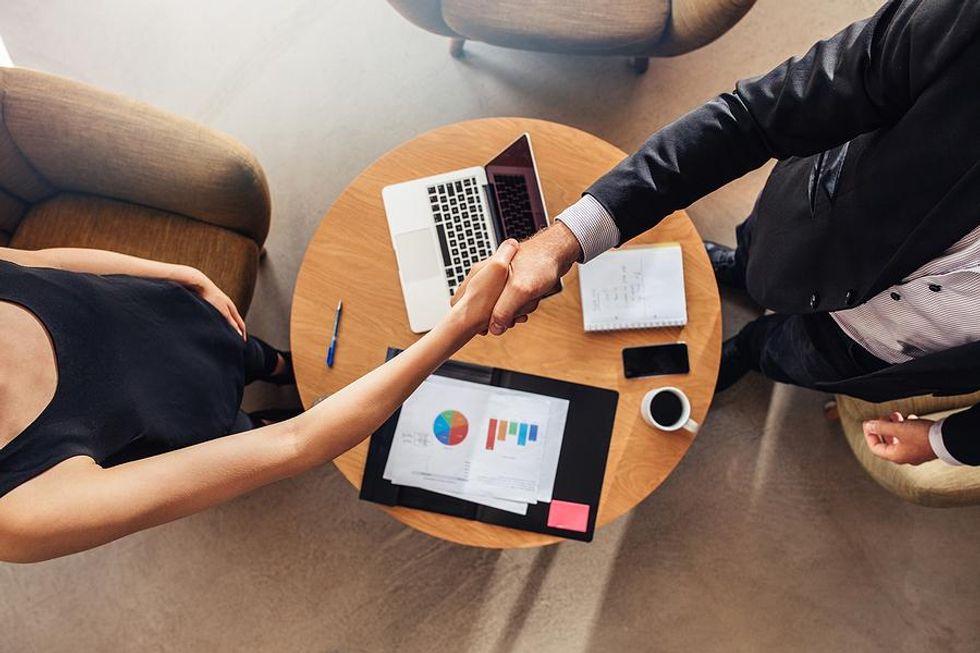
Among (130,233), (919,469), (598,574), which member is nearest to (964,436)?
(919,469)

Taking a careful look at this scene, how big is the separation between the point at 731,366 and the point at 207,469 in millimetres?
1528

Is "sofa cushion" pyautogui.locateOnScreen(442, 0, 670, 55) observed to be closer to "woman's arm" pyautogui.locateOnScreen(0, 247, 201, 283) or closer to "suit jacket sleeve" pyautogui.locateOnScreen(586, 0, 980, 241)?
"suit jacket sleeve" pyautogui.locateOnScreen(586, 0, 980, 241)

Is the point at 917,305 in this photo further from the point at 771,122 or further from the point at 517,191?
the point at 517,191

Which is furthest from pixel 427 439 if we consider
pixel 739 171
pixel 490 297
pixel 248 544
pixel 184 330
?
pixel 248 544

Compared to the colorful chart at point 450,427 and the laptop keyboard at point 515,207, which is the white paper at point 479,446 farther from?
the laptop keyboard at point 515,207

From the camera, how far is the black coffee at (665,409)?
4.81 feet

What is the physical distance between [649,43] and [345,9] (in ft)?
3.80

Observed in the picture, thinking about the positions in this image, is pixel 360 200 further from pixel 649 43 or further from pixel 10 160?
pixel 649 43

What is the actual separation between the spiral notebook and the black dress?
87cm

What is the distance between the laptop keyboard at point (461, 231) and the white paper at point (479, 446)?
0.27 m

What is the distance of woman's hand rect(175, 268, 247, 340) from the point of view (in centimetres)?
142

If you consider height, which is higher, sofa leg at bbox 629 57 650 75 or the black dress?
sofa leg at bbox 629 57 650 75

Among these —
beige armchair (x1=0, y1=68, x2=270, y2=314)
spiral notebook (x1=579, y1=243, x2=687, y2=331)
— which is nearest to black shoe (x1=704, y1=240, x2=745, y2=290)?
spiral notebook (x1=579, y1=243, x2=687, y2=331)

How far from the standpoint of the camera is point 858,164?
1.08 meters
